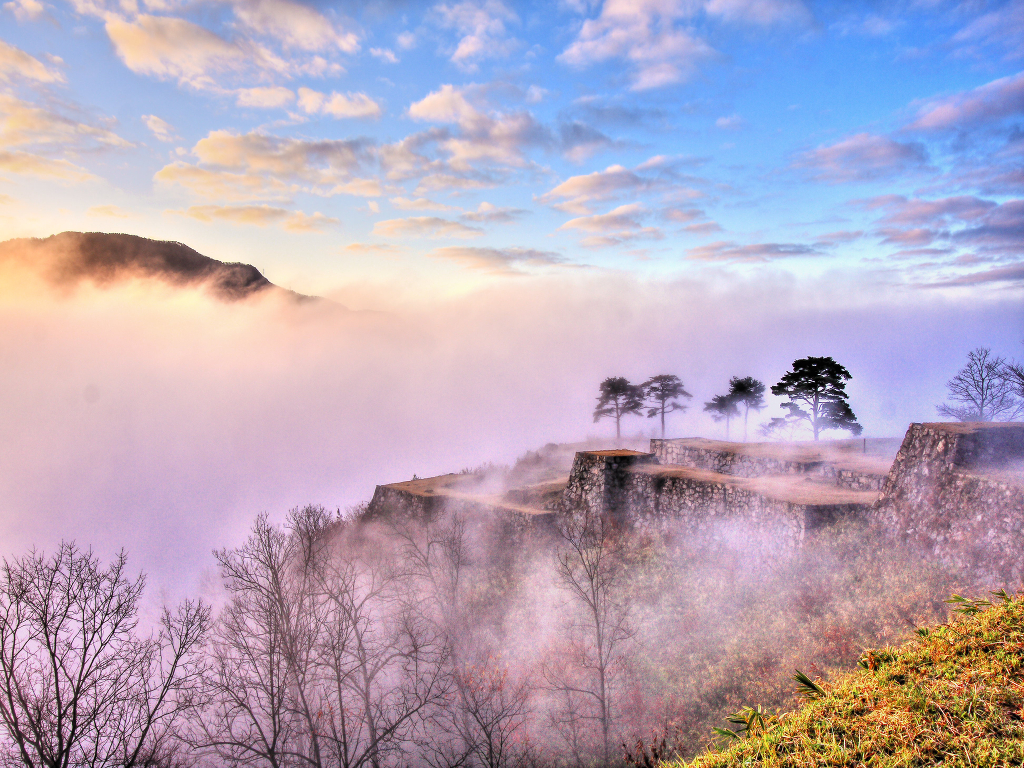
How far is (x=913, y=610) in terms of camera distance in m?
15.6

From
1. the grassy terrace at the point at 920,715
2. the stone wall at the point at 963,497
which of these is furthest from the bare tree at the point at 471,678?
the grassy terrace at the point at 920,715

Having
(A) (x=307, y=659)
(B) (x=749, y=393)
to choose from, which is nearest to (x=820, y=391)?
(B) (x=749, y=393)

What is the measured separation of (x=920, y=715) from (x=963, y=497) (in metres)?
17.7

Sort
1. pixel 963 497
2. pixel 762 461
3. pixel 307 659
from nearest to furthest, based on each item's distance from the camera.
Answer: pixel 963 497, pixel 307 659, pixel 762 461

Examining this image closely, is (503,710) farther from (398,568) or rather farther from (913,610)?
(913,610)

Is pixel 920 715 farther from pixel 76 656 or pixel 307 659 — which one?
pixel 76 656

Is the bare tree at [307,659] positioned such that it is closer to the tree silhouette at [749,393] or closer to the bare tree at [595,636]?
the bare tree at [595,636]

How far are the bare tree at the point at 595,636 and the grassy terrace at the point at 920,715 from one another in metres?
16.2

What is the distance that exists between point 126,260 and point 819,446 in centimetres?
24744

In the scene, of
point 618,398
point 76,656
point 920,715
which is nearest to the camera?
point 920,715

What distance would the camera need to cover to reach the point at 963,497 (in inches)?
648

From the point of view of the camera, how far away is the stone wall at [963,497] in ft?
49.0

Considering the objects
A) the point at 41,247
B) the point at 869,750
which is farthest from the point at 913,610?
the point at 41,247

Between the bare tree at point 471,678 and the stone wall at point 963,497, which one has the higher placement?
the stone wall at point 963,497
